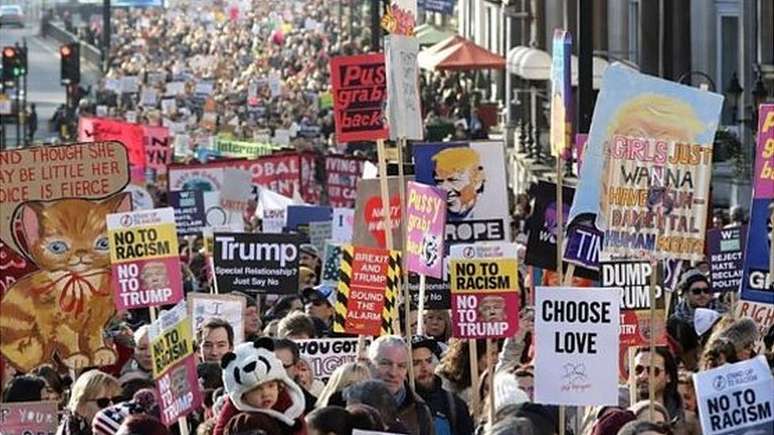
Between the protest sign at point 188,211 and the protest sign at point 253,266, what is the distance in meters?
6.91

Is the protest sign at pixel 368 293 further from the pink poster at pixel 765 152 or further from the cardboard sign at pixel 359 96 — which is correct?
the pink poster at pixel 765 152

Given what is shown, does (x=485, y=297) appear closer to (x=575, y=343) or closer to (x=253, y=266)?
(x=575, y=343)

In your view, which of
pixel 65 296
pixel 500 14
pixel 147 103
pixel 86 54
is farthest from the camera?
pixel 86 54

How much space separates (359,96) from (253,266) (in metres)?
1.57

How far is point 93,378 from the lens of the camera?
1455 cm

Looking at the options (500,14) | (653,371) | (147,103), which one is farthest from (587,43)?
(147,103)

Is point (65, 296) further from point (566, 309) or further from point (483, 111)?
point (483, 111)

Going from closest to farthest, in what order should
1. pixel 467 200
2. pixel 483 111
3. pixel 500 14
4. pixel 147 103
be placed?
pixel 467 200 → pixel 483 111 → pixel 500 14 → pixel 147 103

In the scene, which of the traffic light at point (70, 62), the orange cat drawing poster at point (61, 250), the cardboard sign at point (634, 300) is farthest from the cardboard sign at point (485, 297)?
the traffic light at point (70, 62)

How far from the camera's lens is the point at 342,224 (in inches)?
1045

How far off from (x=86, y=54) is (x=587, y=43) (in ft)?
236

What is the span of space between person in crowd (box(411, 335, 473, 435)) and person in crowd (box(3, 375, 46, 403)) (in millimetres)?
2006

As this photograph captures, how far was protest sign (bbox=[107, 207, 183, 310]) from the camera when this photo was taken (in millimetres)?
16797

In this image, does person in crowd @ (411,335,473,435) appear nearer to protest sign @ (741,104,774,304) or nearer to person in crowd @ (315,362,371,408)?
person in crowd @ (315,362,371,408)
